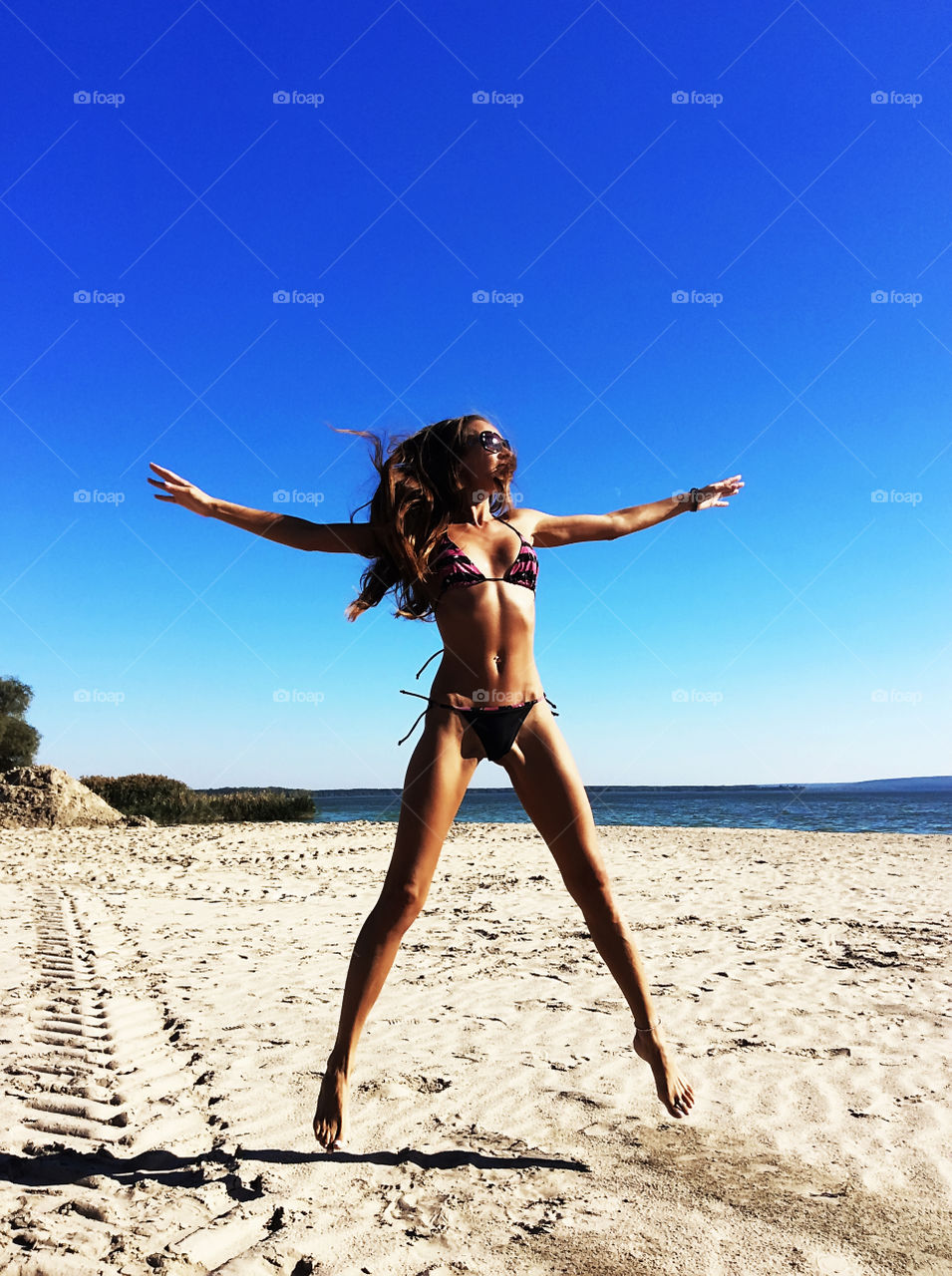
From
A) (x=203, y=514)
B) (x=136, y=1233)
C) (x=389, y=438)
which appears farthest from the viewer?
(x=389, y=438)

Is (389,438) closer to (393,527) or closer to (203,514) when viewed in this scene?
(393,527)

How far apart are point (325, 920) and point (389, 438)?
18.8 ft

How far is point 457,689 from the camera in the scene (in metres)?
3.06

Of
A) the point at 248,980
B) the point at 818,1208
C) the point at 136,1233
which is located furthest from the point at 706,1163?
the point at 248,980

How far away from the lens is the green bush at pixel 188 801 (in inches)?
958

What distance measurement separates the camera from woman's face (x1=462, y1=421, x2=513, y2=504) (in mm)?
3258

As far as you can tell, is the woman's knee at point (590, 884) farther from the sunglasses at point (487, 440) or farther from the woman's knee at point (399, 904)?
the sunglasses at point (487, 440)

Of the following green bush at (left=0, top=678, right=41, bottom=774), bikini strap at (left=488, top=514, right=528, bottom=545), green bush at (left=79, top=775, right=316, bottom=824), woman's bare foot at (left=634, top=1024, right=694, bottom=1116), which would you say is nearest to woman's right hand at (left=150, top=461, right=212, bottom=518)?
bikini strap at (left=488, top=514, right=528, bottom=545)

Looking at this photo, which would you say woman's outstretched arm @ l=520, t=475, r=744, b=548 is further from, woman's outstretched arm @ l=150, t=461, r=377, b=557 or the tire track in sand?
the tire track in sand

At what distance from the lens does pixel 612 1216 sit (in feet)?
8.14

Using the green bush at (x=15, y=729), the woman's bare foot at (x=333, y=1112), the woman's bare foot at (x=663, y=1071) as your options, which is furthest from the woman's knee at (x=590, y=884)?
the green bush at (x=15, y=729)

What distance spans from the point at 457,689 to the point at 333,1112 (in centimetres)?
152

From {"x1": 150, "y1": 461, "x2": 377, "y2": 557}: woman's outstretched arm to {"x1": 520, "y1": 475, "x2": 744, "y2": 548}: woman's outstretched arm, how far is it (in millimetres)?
710

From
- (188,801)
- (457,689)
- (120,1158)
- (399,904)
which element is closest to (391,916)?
(399,904)
